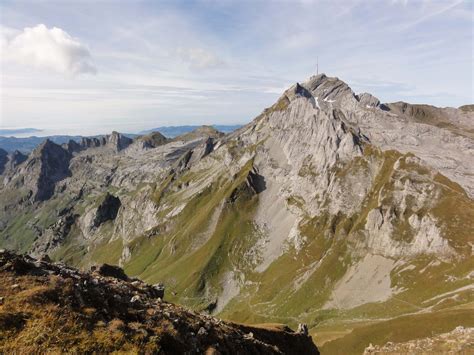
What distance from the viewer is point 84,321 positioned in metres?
23.8

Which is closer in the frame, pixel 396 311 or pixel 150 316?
pixel 150 316

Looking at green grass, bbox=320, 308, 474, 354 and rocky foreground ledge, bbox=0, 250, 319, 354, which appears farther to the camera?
green grass, bbox=320, 308, 474, 354

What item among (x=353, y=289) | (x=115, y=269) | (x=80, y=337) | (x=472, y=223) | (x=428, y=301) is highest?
(x=80, y=337)

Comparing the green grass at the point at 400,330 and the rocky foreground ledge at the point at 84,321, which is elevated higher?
the rocky foreground ledge at the point at 84,321

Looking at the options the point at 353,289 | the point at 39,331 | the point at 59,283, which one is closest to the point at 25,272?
the point at 59,283

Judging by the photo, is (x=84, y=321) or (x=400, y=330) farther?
(x=400, y=330)

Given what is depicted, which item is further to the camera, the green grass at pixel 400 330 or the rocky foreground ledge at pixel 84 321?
the green grass at pixel 400 330

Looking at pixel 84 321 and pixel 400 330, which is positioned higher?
pixel 84 321

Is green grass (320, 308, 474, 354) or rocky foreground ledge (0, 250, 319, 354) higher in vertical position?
rocky foreground ledge (0, 250, 319, 354)

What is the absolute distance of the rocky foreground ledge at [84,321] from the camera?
20.9m

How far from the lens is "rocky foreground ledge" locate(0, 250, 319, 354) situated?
2091cm

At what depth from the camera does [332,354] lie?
12225cm

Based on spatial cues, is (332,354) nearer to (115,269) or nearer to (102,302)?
(115,269)

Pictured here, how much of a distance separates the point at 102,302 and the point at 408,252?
8109 inches
